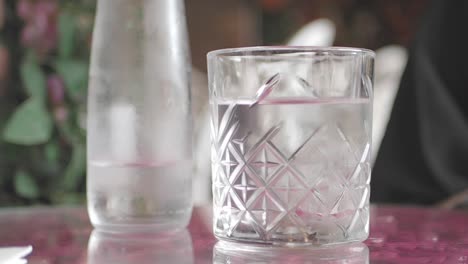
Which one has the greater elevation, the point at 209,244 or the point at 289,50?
the point at 289,50

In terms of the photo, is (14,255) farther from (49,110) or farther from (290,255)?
(49,110)

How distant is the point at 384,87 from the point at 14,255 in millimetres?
1803

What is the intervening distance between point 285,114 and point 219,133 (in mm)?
76

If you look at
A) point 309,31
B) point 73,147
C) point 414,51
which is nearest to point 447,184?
point 414,51

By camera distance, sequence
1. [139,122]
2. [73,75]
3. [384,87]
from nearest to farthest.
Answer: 1. [139,122]
2. [73,75]
3. [384,87]

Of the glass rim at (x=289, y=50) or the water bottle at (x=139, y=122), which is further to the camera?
the water bottle at (x=139, y=122)

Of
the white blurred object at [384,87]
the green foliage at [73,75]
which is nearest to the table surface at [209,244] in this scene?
the green foliage at [73,75]

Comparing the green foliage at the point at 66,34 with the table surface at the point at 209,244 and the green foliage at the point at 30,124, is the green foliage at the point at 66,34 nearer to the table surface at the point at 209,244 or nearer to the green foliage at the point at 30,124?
the green foliage at the point at 30,124

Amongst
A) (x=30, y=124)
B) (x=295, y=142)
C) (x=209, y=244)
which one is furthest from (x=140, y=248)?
(x=30, y=124)

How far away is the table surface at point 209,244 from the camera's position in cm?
56

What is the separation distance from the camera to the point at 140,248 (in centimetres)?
62

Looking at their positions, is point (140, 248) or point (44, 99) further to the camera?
point (44, 99)

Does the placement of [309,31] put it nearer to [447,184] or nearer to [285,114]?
[447,184]

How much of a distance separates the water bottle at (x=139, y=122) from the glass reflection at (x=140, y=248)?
0.05 feet
